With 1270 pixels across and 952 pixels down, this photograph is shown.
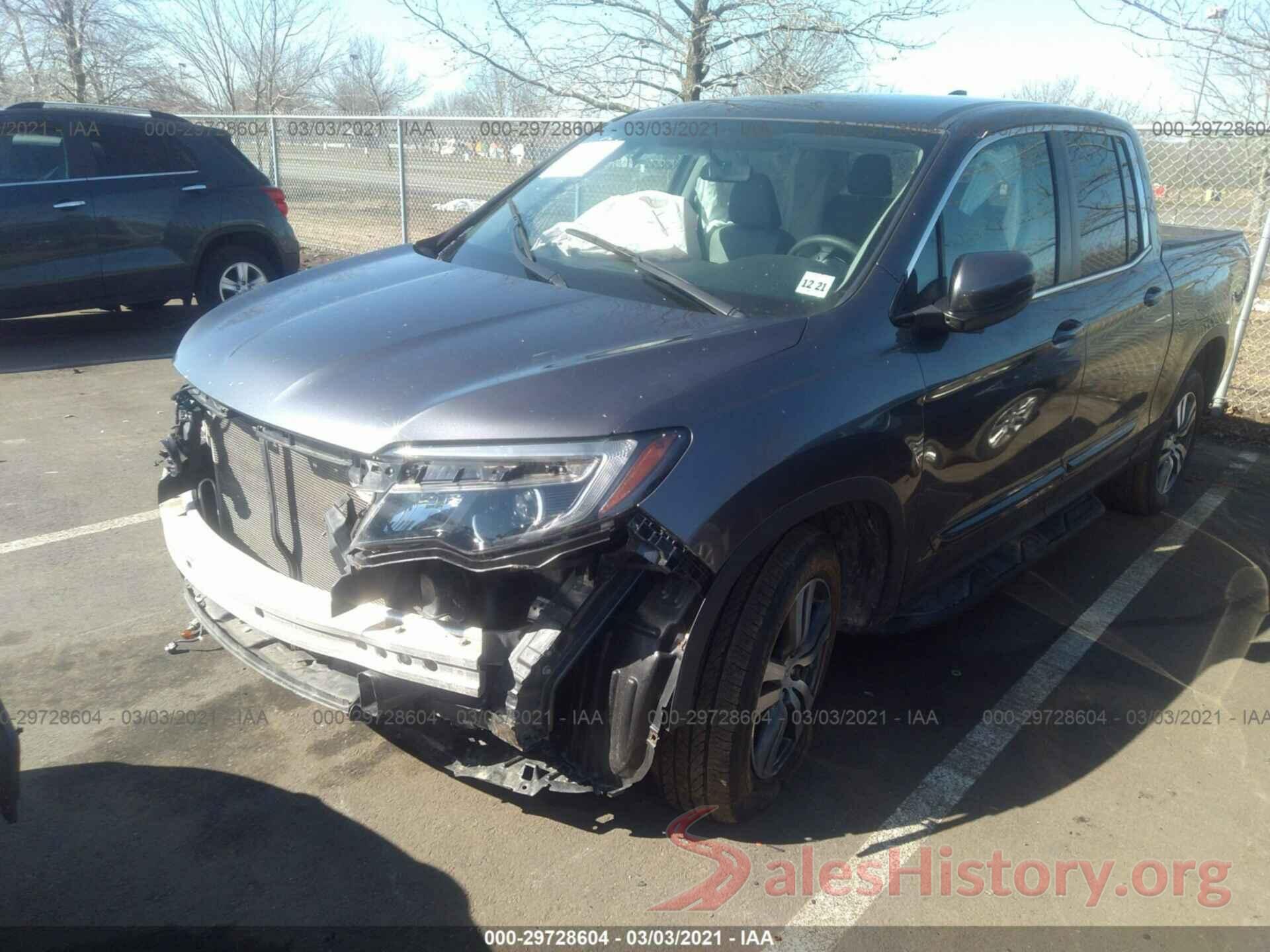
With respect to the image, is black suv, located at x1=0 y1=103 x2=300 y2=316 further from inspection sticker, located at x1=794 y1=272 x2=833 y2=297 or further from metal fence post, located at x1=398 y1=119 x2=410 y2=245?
inspection sticker, located at x1=794 y1=272 x2=833 y2=297

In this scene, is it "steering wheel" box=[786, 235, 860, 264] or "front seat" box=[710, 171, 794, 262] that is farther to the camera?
"front seat" box=[710, 171, 794, 262]

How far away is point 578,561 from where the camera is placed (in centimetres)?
239

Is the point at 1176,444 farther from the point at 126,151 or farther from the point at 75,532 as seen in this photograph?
the point at 126,151

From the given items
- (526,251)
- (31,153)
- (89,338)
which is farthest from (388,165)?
(526,251)

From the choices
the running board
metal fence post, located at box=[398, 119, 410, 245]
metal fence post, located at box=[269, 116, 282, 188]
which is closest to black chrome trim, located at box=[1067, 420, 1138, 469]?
the running board

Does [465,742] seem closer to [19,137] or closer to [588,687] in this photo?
[588,687]

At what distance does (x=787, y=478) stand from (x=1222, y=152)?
738 cm

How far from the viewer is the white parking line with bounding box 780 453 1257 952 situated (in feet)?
8.91

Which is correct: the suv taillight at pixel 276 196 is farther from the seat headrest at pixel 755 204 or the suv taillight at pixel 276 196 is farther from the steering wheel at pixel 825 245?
the steering wheel at pixel 825 245

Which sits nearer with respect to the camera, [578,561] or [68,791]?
[578,561]

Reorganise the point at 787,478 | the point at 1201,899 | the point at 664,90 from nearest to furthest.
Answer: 1. the point at 787,478
2. the point at 1201,899
3. the point at 664,90

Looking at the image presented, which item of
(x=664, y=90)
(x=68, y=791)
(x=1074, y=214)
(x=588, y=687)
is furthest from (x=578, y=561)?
(x=664, y=90)

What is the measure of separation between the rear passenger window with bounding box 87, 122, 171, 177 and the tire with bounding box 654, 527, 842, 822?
7.62 m

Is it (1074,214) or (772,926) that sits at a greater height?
(1074,214)
